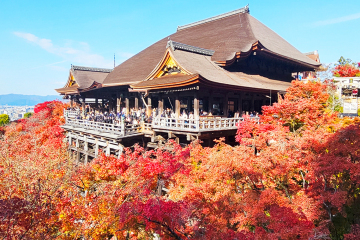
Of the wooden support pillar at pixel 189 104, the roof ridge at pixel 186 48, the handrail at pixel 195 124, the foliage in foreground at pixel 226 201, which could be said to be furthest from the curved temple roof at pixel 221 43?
the foliage in foreground at pixel 226 201

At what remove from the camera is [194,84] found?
13.6 metres

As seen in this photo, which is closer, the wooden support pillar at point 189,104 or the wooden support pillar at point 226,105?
the wooden support pillar at point 226,105

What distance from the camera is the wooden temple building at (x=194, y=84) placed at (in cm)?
1463

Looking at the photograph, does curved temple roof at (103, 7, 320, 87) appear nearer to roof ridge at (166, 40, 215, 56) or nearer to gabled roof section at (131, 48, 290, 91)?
roof ridge at (166, 40, 215, 56)

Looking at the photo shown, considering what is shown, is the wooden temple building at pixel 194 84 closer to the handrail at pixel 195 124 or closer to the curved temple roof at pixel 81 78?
the handrail at pixel 195 124

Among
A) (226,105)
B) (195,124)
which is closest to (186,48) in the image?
(226,105)

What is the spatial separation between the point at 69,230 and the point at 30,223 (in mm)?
1730

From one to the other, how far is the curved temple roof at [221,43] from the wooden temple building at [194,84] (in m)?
0.09

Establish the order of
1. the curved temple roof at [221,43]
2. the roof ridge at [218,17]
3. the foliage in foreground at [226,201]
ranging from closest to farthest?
the foliage in foreground at [226,201]
the curved temple roof at [221,43]
the roof ridge at [218,17]

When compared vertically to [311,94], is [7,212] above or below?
below

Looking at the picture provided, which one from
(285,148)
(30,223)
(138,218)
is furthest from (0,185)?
(285,148)

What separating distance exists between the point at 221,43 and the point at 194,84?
397 inches

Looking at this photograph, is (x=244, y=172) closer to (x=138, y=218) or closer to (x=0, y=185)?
(x=138, y=218)

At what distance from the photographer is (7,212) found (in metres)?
→ 5.30
